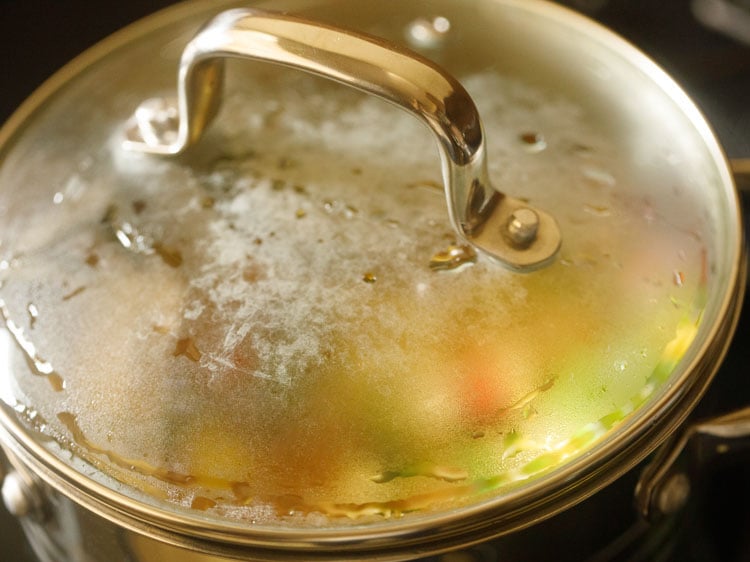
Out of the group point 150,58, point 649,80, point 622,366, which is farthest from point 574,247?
point 150,58

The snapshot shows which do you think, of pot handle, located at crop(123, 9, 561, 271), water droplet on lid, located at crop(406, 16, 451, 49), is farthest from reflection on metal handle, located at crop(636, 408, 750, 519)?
water droplet on lid, located at crop(406, 16, 451, 49)

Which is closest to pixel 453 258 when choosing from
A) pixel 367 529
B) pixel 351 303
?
pixel 351 303

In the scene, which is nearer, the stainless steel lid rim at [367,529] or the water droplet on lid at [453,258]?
the stainless steel lid rim at [367,529]

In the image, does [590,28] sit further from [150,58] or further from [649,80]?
[150,58]

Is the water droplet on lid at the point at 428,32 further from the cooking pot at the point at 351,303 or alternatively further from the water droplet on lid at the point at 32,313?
the water droplet on lid at the point at 32,313

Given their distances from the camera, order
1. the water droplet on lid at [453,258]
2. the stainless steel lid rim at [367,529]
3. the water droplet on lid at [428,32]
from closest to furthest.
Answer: the stainless steel lid rim at [367,529] < the water droplet on lid at [453,258] < the water droplet on lid at [428,32]

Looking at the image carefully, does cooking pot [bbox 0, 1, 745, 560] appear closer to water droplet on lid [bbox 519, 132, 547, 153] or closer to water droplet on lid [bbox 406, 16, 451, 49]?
water droplet on lid [bbox 519, 132, 547, 153]

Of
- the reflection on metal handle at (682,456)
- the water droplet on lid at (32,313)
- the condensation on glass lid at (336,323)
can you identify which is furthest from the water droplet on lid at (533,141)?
the water droplet on lid at (32,313)
